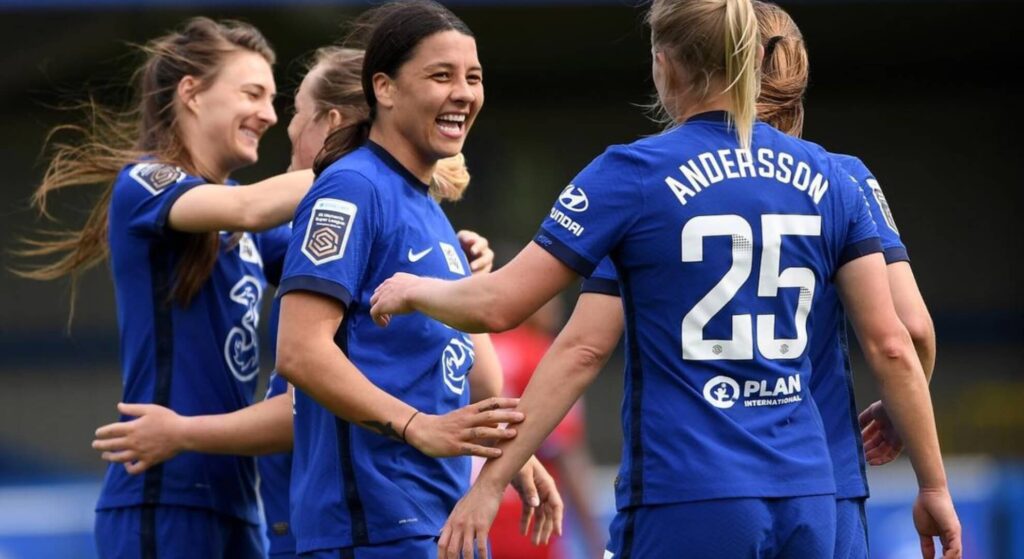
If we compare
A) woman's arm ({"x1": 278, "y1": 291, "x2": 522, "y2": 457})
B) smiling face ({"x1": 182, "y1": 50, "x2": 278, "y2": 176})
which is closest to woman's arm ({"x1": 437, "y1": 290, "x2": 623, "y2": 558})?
woman's arm ({"x1": 278, "y1": 291, "x2": 522, "y2": 457})

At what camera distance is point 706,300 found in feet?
9.20

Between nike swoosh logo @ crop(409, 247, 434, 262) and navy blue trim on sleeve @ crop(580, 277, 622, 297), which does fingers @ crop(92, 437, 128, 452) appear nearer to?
nike swoosh logo @ crop(409, 247, 434, 262)

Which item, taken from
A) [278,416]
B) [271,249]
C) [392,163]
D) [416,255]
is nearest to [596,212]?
[416,255]

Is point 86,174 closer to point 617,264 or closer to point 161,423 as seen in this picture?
point 161,423

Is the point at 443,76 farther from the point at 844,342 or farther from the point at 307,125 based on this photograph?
the point at 844,342

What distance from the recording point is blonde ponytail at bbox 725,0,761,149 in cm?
287

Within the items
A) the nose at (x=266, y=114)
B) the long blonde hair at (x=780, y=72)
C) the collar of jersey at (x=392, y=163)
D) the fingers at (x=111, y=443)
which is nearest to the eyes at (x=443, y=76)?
the collar of jersey at (x=392, y=163)

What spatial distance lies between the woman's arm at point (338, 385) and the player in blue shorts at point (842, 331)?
78 cm

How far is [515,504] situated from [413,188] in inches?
125

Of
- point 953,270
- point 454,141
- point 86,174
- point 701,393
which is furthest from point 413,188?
point 953,270

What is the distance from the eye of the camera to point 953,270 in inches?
639

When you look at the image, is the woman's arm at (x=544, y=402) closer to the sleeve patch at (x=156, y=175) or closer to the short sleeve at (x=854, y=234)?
the short sleeve at (x=854, y=234)

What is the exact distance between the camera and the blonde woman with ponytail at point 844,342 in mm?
3139

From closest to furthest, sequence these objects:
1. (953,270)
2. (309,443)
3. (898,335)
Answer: (898,335) → (309,443) → (953,270)
